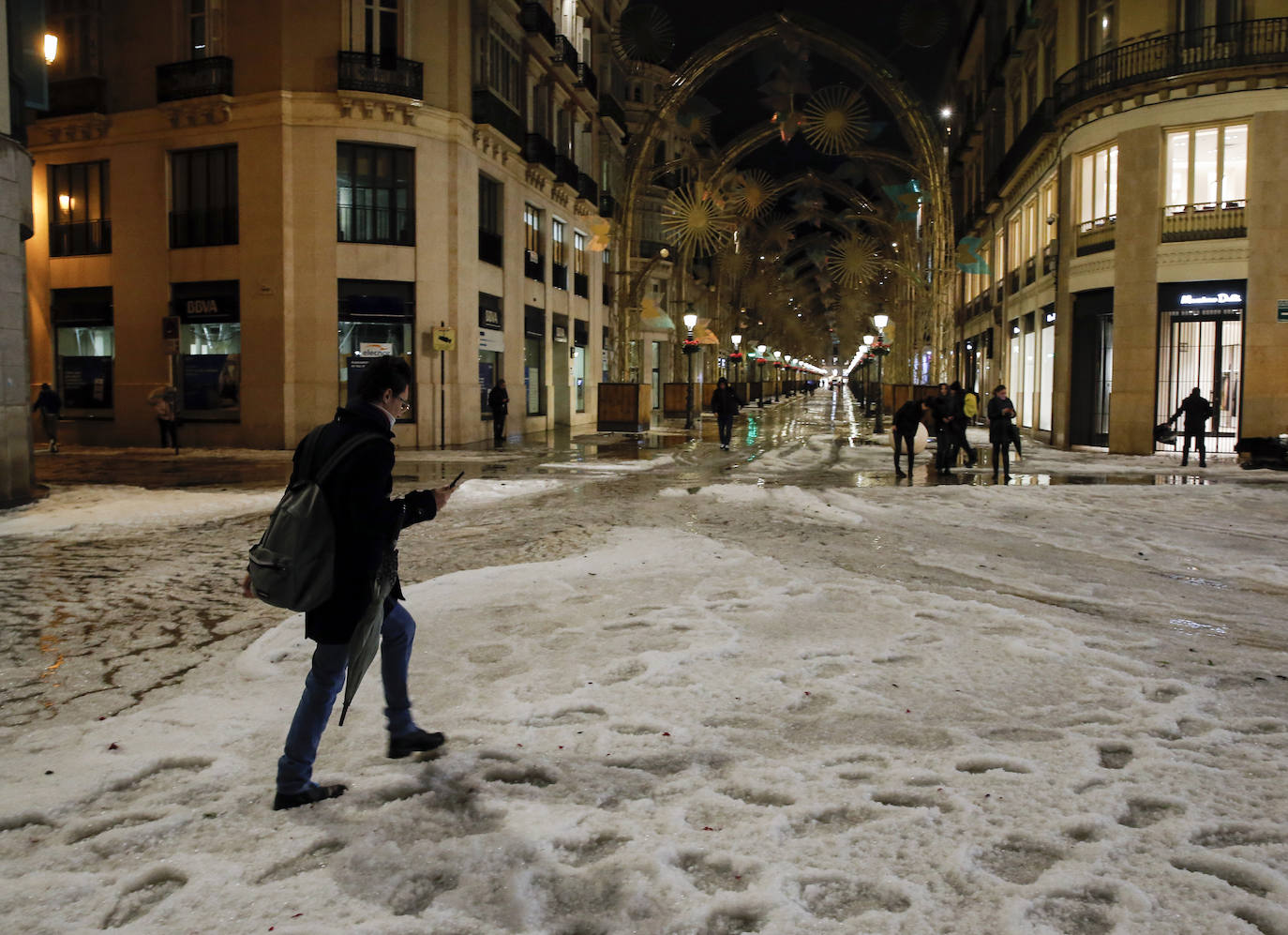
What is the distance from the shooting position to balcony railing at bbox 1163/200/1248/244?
23.2 m

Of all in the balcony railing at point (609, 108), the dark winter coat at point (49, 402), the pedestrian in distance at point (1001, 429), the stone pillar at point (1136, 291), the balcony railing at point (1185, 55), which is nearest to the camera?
the pedestrian in distance at point (1001, 429)

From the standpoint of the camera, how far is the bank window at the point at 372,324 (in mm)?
24812

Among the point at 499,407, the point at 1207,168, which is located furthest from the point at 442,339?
the point at 1207,168

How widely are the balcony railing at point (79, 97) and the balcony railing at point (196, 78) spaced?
2.02m

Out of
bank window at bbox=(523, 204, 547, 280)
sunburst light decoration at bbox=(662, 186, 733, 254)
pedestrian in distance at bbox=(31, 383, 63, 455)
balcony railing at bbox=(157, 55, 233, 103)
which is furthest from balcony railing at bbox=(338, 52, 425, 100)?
pedestrian in distance at bbox=(31, 383, 63, 455)

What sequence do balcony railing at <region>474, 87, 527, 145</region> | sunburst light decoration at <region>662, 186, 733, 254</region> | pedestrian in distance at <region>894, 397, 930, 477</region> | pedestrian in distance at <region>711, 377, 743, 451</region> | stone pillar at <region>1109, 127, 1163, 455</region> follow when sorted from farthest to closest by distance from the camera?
sunburst light decoration at <region>662, 186, 733, 254</region> < balcony railing at <region>474, 87, 527, 145</region> < pedestrian in distance at <region>711, 377, 743, 451</region> < stone pillar at <region>1109, 127, 1163, 455</region> < pedestrian in distance at <region>894, 397, 930, 477</region>

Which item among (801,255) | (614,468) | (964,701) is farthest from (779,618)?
(801,255)

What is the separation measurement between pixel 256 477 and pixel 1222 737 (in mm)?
16109

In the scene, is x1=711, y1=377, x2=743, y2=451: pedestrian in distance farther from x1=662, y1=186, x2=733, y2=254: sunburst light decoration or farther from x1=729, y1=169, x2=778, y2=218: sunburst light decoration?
x1=729, y1=169, x2=778, y2=218: sunburst light decoration

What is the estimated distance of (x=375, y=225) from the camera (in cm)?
2511

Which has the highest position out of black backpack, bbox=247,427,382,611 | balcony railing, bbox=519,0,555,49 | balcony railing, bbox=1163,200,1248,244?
balcony railing, bbox=519,0,555,49

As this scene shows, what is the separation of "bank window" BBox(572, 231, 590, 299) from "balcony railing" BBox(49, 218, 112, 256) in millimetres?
16498

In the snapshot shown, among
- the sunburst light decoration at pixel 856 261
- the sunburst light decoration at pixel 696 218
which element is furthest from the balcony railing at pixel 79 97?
the sunburst light decoration at pixel 856 261

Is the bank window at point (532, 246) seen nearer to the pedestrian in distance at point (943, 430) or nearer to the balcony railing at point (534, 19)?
the balcony railing at point (534, 19)
